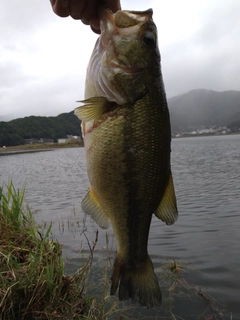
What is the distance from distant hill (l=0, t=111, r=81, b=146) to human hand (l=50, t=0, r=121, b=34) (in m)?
101

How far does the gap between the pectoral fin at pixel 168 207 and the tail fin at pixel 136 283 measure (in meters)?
0.51

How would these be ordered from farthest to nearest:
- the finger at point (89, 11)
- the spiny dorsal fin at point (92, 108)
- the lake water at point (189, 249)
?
the lake water at point (189, 249), the finger at point (89, 11), the spiny dorsal fin at point (92, 108)

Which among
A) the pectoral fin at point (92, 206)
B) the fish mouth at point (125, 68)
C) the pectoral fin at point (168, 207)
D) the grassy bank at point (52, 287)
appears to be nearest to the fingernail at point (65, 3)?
the fish mouth at point (125, 68)

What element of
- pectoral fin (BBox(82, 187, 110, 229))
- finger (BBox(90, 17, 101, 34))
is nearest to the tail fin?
pectoral fin (BBox(82, 187, 110, 229))

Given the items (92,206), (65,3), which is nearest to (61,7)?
(65,3)

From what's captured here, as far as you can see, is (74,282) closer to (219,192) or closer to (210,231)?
(210,231)

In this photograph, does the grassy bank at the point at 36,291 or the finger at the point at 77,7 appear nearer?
the finger at the point at 77,7

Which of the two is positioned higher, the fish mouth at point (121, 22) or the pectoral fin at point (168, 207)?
the fish mouth at point (121, 22)

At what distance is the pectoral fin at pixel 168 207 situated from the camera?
2.53 m

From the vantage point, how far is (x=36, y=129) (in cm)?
10825

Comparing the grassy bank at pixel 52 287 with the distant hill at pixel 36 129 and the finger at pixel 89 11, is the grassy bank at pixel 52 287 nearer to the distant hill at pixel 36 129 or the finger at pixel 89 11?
the finger at pixel 89 11

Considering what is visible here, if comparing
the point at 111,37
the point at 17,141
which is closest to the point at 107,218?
the point at 111,37

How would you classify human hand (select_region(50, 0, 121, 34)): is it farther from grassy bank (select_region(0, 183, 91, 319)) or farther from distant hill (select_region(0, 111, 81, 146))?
distant hill (select_region(0, 111, 81, 146))

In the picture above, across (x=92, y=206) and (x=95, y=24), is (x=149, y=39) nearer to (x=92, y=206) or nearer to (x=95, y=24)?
(x=95, y=24)
